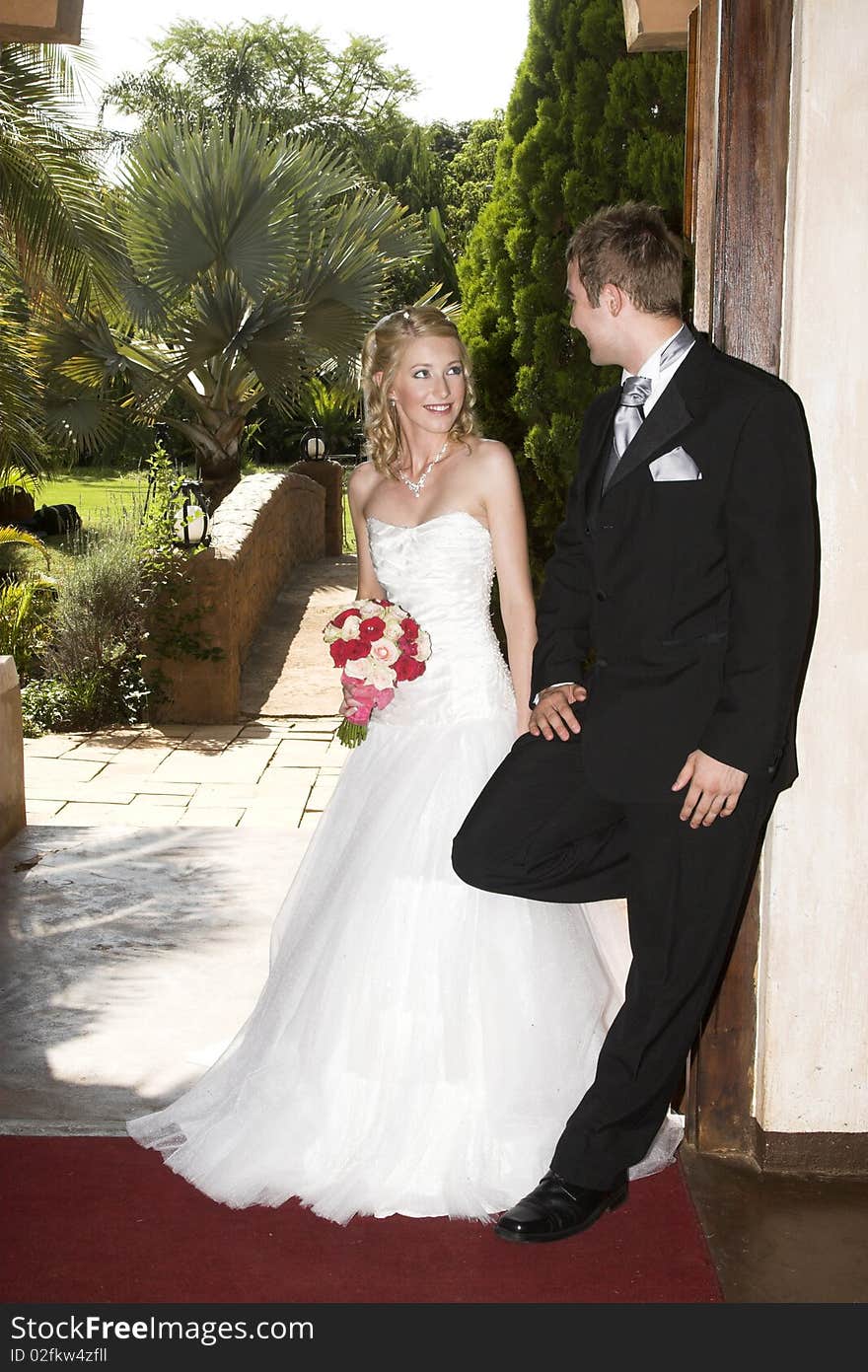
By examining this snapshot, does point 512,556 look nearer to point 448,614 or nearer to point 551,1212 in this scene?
point 448,614

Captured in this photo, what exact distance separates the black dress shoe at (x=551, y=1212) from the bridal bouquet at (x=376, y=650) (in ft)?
3.72

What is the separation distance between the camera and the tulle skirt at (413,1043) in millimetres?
3023

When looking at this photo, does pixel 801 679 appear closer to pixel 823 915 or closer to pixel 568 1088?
pixel 823 915

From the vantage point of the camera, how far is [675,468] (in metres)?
2.68

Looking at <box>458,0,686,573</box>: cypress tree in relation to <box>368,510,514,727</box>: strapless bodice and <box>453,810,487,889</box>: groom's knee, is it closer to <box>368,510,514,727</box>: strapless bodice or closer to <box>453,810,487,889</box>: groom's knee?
<box>368,510,514,727</box>: strapless bodice

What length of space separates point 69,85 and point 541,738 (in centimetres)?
763

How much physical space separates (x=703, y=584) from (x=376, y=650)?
877mm

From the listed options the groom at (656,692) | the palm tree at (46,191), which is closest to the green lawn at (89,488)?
the palm tree at (46,191)

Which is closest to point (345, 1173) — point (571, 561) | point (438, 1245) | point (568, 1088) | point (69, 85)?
point (438, 1245)

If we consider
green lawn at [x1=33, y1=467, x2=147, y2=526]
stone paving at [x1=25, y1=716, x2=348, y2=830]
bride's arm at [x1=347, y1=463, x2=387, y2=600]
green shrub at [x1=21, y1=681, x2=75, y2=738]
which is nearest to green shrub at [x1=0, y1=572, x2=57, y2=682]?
green shrub at [x1=21, y1=681, x2=75, y2=738]

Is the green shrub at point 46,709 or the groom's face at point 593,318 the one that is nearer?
the groom's face at point 593,318

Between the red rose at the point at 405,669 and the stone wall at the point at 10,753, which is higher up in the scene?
the red rose at the point at 405,669

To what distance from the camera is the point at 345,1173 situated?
302 cm

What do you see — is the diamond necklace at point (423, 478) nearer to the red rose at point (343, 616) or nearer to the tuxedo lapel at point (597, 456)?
the red rose at point (343, 616)
